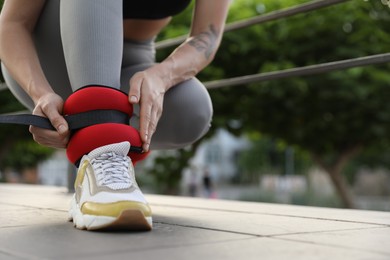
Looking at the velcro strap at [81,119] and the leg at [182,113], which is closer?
the velcro strap at [81,119]

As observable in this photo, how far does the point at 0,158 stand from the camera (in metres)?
11.7

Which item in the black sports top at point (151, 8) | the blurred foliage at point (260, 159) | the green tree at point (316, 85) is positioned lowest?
the blurred foliage at point (260, 159)

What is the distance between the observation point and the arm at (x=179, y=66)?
4.18 feet

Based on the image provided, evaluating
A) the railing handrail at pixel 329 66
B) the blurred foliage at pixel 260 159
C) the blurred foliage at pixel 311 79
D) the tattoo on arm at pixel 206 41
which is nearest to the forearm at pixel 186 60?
the tattoo on arm at pixel 206 41

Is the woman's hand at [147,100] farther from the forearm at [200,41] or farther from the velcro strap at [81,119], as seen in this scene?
the forearm at [200,41]

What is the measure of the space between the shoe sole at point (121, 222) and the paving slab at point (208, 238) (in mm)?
16

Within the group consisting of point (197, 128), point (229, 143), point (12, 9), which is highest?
Answer: point (12, 9)

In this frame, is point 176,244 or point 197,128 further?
point 197,128

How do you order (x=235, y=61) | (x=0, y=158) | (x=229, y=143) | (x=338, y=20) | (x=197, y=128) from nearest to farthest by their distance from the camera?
(x=197, y=128)
(x=338, y=20)
(x=235, y=61)
(x=0, y=158)
(x=229, y=143)

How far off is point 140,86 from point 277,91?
698 cm

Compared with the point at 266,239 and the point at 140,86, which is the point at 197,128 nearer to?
the point at 140,86

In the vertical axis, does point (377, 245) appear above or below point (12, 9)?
below

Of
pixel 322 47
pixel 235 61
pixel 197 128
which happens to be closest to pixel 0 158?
pixel 235 61

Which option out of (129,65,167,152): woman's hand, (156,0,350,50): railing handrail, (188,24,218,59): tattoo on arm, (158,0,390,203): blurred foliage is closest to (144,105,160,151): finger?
(129,65,167,152): woman's hand
